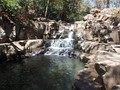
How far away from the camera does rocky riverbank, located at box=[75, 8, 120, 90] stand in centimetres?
1069

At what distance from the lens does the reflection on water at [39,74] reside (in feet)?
53.6

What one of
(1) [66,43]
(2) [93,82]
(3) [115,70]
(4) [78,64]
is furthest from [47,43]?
(3) [115,70]

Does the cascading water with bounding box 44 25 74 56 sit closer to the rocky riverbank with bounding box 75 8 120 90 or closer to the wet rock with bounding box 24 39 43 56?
the wet rock with bounding box 24 39 43 56

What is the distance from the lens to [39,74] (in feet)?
64.6

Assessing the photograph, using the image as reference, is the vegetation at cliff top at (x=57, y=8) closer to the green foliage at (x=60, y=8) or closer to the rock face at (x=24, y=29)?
the green foliage at (x=60, y=8)

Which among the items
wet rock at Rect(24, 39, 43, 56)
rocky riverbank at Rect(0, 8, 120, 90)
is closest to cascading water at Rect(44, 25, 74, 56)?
rocky riverbank at Rect(0, 8, 120, 90)

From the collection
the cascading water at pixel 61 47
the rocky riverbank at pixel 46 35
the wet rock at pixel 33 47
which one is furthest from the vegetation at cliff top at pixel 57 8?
the cascading water at pixel 61 47

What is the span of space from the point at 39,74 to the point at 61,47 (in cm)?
1267

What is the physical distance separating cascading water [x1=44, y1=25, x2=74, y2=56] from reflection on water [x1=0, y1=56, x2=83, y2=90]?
3.89m

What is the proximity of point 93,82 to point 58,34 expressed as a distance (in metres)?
22.8

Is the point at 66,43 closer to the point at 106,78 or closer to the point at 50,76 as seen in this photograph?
the point at 50,76

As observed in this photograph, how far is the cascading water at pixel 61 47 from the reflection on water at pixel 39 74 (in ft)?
12.8

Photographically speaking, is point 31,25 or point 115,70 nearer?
point 115,70

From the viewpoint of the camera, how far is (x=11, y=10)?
29750 mm
